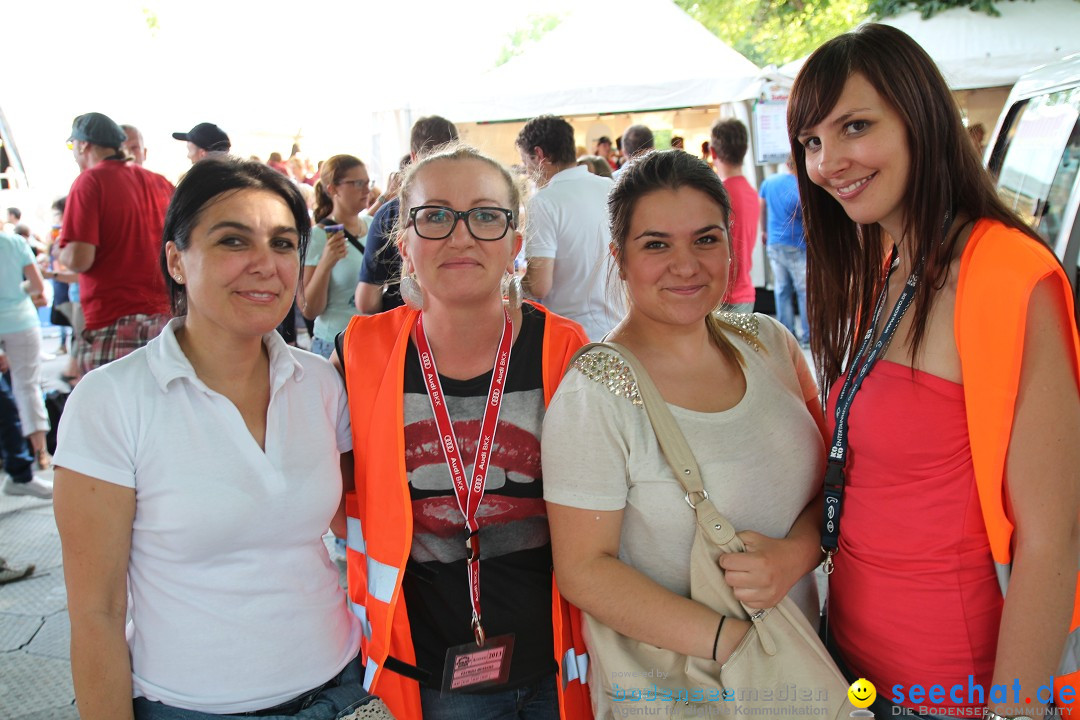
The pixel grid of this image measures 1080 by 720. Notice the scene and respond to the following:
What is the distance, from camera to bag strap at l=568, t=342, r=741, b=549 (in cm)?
158

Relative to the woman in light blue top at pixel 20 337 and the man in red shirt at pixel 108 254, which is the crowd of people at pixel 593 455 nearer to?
the man in red shirt at pixel 108 254

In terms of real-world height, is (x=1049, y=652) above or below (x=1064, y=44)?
below

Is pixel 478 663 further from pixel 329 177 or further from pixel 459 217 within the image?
pixel 329 177

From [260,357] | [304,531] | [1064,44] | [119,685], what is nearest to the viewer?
[119,685]

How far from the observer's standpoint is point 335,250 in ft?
14.8

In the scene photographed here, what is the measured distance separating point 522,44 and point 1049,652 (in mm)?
61928

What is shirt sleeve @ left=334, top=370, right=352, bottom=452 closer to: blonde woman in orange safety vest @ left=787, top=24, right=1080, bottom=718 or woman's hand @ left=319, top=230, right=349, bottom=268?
blonde woman in orange safety vest @ left=787, top=24, right=1080, bottom=718

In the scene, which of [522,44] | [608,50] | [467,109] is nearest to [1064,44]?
[608,50]

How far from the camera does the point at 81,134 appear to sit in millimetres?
4785

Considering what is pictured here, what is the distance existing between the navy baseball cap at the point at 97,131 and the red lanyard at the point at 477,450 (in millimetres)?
3981

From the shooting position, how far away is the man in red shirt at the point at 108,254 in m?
4.66

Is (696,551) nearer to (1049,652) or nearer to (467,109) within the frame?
(1049,652)

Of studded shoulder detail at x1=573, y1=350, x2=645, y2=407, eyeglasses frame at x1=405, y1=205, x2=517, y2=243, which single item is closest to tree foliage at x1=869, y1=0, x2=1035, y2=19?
eyeglasses frame at x1=405, y1=205, x2=517, y2=243

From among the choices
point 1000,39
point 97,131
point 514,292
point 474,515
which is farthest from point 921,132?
point 1000,39
